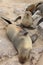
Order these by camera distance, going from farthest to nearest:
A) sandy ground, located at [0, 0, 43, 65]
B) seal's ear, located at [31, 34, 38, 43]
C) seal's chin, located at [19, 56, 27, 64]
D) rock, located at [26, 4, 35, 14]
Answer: rock, located at [26, 4, 35, 14]
seal's ear, located at [31, 34, 38, 43]
sandy ground, located at [0, 0, 43, 65]
seal's chin, located at [19, 56, 27, 64]

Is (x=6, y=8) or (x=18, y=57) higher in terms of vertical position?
(x=18, y=57)

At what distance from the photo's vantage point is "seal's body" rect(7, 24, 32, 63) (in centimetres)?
303

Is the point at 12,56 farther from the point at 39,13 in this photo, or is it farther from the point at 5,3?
the point at 5,3

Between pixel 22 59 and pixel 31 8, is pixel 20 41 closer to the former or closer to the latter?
pixel 22 59

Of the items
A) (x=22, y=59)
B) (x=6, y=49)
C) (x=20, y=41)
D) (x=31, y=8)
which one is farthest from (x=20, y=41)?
(x=31, y=8)

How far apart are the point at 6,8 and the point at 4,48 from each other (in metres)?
1.79

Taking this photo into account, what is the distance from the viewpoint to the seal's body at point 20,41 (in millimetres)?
3031

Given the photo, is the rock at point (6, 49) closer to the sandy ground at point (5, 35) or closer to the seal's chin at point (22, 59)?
the sandy ground at point (5, 35)

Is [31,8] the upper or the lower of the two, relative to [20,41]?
lower

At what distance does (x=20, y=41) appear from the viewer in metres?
3.29

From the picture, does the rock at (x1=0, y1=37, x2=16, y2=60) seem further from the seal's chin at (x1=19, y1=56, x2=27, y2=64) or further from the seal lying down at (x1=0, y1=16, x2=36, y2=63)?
the seal's chin at (x1=19, y1=56, x2=27, y2=64)

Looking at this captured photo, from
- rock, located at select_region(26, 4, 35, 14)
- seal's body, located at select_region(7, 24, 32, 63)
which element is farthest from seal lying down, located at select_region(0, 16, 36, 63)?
rock, located at select_region(26, 4, 35, 14)

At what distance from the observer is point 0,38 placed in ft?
11.8

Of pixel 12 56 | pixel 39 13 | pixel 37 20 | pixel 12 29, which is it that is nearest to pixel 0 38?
pixel 12 29
